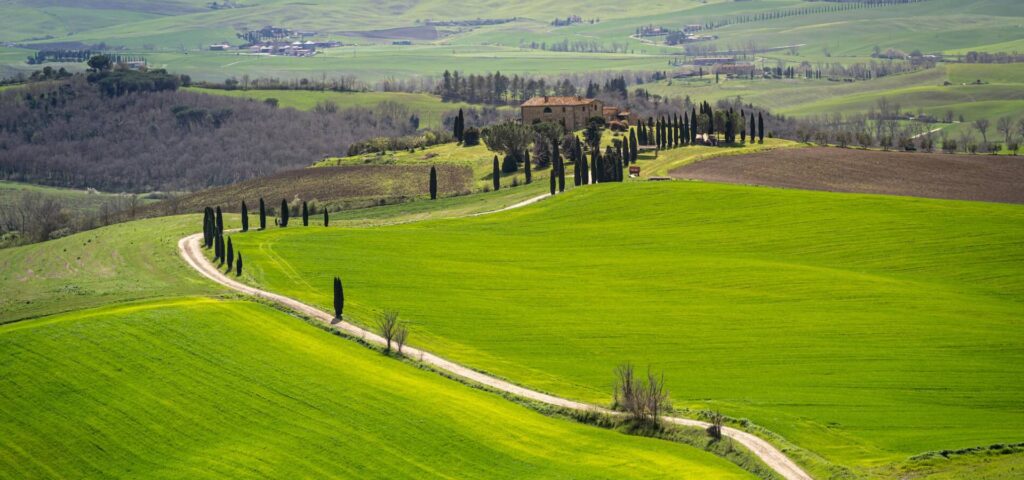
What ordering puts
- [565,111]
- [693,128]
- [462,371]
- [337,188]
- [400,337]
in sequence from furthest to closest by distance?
[565,111]
[693,128]
[337,188]
[400,337]
[462,371]

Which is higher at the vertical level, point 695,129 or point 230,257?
point 695,129

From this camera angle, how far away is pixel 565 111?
179m

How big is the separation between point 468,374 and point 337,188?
87904mm

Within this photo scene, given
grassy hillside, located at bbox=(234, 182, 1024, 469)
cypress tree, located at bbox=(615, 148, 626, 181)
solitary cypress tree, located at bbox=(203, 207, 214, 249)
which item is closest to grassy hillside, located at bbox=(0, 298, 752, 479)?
grassy hillside, located at bbox=(234, 182, 1024, 469)

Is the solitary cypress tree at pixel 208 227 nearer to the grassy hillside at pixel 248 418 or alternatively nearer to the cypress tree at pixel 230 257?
the cypress tree at pixel 230 257

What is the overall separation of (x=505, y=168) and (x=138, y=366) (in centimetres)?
9305

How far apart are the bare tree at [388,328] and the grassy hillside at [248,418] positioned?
4.03 m

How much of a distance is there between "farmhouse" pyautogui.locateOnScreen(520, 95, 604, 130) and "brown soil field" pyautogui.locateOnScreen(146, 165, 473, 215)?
2368cm

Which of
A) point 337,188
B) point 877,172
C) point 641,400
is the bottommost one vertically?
point 641,400

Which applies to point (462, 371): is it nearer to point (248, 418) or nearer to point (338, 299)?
point (338, 299)

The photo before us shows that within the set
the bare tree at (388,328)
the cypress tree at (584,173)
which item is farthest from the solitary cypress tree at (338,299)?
the cypress tree at (584,173)

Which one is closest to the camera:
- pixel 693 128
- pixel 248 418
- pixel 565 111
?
pixel 248 418

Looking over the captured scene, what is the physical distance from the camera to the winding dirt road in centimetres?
5509

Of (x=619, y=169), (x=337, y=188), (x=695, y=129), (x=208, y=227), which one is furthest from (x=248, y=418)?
(x=695, y=129)
